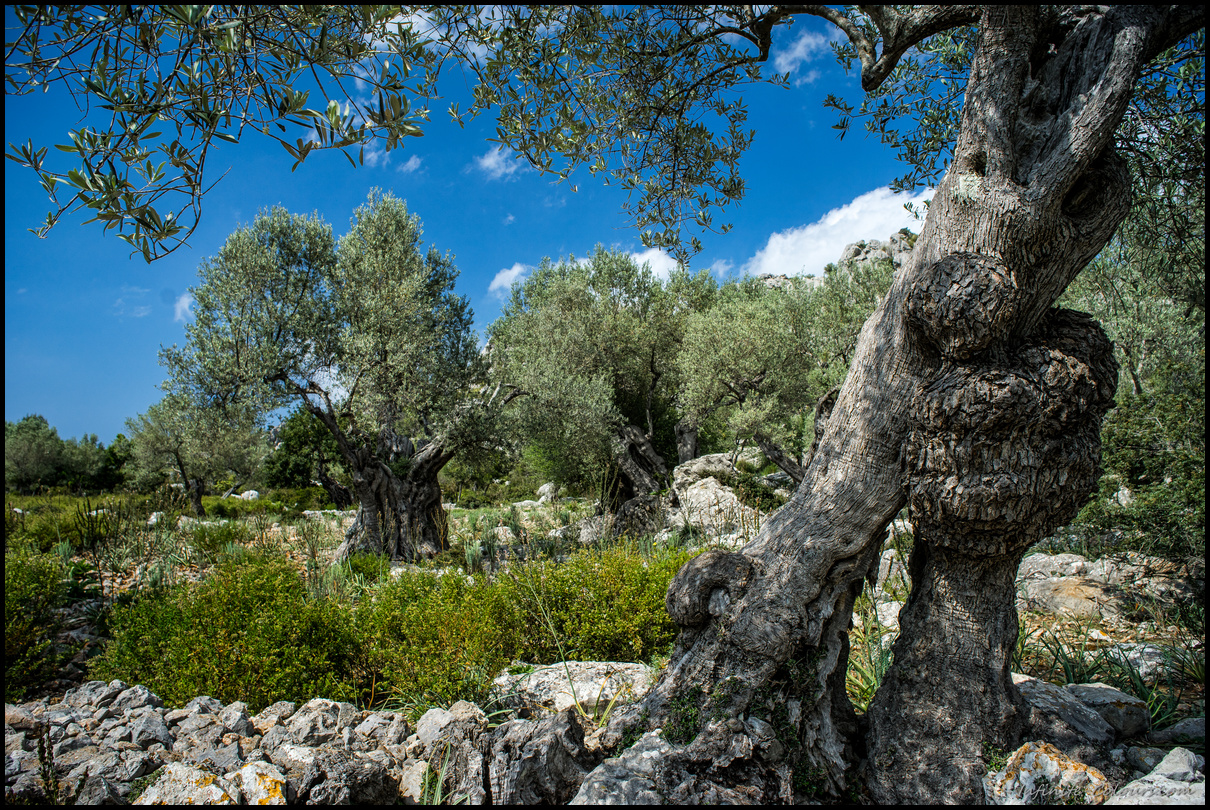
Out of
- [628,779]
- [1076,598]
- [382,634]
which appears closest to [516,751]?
[628,779]

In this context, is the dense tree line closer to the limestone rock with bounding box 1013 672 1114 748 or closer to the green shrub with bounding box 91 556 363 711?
the green shrub with bounding box 91 556 363 711

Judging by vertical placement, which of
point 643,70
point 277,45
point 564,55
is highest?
point 643,70

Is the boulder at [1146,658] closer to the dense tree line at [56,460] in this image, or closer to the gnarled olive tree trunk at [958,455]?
the gnarled olive tree trunk at [958,455]

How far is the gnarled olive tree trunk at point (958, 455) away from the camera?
2635 millimetres

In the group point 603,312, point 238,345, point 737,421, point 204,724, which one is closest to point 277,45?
point 204,724

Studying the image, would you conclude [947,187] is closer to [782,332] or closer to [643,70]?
[643,70]

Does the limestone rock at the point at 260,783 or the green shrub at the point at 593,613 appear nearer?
the limestone rock at the point at 260,783

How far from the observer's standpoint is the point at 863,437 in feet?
9.82

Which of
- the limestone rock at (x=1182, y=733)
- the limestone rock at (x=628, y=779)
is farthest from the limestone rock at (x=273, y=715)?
the limestone rock at (x=1182, y=733)

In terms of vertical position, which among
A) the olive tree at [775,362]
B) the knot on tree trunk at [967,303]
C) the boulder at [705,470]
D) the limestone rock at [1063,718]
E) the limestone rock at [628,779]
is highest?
the olive tree at [775,362]

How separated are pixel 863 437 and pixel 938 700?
136cm

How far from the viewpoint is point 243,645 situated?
377 cm

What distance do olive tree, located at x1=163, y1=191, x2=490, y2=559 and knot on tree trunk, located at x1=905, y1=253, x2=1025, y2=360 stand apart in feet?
27.6

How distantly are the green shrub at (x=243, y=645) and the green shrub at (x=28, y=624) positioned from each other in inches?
20.9
